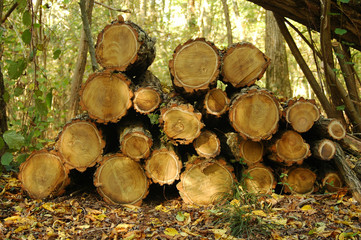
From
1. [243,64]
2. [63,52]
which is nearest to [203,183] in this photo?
[243,64]

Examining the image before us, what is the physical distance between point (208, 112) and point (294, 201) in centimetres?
119

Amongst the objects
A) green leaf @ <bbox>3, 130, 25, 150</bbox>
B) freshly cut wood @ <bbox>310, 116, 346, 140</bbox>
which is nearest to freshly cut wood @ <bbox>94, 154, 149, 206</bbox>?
green leaf @ <bbox>3, 130, 25, 150</bbox>

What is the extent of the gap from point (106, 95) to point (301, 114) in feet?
6.44

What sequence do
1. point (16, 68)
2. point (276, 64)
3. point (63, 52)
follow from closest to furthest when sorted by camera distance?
point (16, 68) < point (276, 64) < point (63, 52)

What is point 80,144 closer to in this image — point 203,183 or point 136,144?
point 136,144

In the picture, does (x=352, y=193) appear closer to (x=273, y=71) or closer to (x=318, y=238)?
(x=318, y=238)

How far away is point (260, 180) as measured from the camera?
3.34 metres

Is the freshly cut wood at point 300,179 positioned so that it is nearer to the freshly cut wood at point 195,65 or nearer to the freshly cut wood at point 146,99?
the freshly cut wood at point 195,65

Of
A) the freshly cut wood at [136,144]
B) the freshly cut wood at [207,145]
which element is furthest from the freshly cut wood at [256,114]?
the freshly cut wood at [136,144]

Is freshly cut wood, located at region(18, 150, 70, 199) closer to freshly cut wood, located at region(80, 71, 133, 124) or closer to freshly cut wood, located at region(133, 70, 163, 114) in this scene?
freshly cut wood, located at region(80, 71, 133, 124)

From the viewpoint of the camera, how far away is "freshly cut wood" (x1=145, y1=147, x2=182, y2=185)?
3170 mm

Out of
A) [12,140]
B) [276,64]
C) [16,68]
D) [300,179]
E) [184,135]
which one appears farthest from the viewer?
[276,64]

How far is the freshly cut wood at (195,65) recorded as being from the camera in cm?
319

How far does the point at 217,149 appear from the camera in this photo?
10.4 ft
